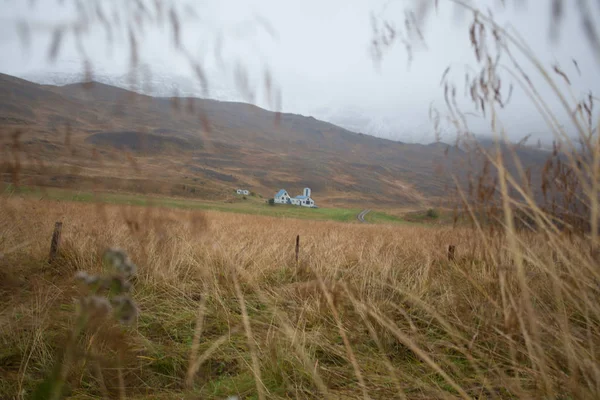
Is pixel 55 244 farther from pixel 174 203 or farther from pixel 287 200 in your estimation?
pixel 287 200

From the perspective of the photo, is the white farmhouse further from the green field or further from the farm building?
the green field

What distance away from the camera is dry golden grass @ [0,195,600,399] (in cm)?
123

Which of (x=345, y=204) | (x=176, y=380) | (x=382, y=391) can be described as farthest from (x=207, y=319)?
(x=345, y=204)

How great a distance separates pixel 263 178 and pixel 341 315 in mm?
124293

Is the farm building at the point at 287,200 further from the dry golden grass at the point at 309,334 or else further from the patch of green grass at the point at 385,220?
the dry golden grass at the point at 309,334

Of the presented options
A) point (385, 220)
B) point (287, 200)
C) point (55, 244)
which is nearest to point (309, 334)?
point (55, 244)

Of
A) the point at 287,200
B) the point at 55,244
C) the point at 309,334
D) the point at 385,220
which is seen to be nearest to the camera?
the point at 309,334

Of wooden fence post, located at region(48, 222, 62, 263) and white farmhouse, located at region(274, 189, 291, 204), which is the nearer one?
wooden fence post, located at region(48, 222, 62, 263)

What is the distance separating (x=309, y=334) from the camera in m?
2.21

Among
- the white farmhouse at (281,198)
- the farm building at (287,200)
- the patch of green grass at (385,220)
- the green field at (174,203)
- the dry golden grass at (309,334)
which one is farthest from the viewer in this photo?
the farm building at (287,200)

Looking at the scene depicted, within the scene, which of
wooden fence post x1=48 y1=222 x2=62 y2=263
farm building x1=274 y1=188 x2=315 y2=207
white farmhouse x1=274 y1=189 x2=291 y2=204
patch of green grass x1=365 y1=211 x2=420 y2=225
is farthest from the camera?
farm building x1=274 y1=188 x2=315 y2=207

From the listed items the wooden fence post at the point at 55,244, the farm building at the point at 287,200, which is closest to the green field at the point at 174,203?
the wooden fence post at the point at 55,244

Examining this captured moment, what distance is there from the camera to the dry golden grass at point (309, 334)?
48.6 inches

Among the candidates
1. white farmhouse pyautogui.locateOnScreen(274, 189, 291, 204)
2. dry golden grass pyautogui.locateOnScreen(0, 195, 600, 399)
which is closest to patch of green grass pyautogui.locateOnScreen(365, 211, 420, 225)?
white farmhouse pyautogui.locateOnScreen(274, 189, 291, 204)
